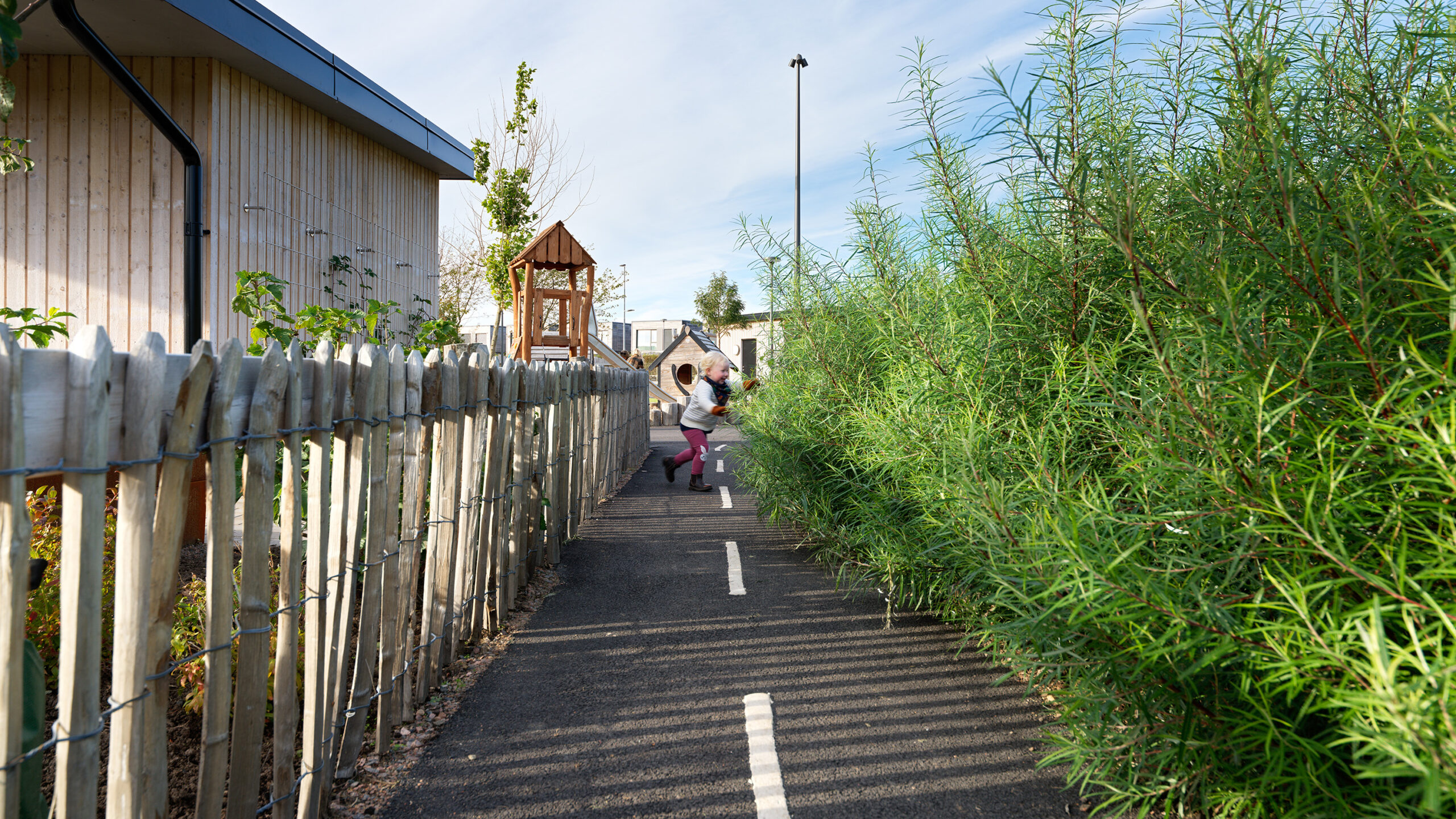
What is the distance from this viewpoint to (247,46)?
812cm

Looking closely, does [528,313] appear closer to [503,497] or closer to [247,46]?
[247,46]

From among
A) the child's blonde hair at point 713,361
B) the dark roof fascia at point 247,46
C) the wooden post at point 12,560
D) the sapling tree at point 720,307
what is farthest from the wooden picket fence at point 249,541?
the sapling tree at point 720,307

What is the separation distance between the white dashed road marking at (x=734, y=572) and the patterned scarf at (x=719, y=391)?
313 centimetres

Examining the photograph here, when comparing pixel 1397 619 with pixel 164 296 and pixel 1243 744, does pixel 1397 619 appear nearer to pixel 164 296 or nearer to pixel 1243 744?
pixel 1243 744

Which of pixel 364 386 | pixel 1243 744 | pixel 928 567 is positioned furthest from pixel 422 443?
pixel 1243 744

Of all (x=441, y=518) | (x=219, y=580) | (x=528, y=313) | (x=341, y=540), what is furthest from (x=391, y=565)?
(x=528, y=313)

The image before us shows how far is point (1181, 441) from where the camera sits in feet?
5.53

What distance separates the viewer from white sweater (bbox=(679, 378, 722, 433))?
9.57 m

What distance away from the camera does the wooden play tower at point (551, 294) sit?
11172 mm

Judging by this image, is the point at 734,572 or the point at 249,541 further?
the point at 734,572

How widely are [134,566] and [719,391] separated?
8136mm

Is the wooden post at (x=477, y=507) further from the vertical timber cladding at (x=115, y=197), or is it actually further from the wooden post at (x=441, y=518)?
the vertical timber cladding at (x=115, y=197)

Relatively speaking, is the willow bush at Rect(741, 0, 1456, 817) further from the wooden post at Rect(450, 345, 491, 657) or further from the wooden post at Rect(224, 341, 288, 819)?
the wooden post at Rect(450, 345, 491, 657)

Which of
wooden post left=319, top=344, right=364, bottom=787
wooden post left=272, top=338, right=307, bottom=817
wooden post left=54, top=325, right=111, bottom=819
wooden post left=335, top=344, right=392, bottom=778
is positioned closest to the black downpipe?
wooden post left=335, top=344, right=392, bottom=778
